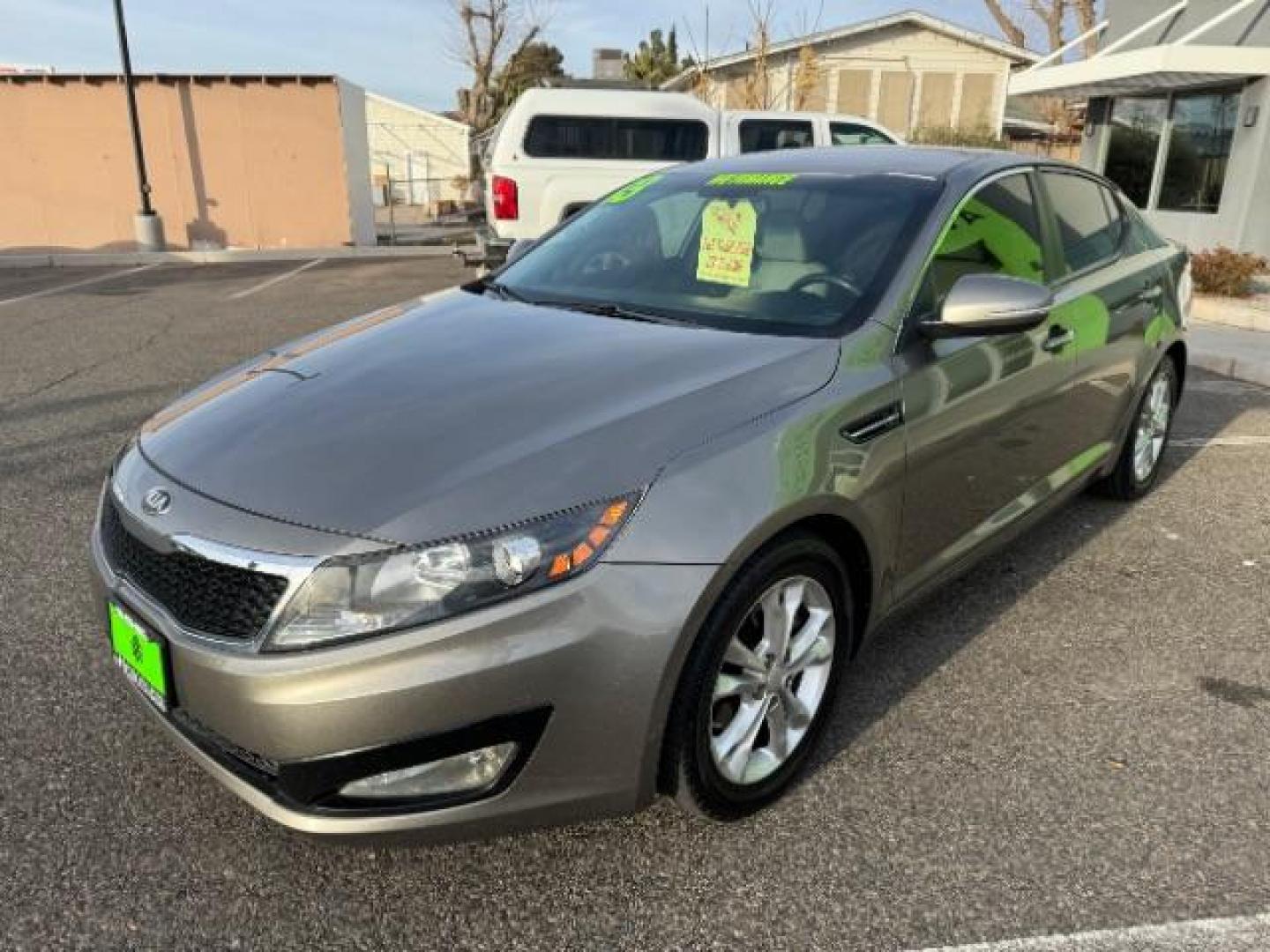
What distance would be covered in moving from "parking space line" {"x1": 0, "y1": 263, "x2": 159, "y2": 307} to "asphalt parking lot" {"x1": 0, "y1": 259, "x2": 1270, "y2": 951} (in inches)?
391

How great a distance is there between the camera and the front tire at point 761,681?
207 centimetres

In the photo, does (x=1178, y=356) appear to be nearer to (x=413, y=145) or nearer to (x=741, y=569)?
(x=741, y=569)

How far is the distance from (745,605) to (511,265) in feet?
6.59

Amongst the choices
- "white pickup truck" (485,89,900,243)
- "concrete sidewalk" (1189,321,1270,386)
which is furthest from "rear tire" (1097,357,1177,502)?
"white pickup truck" (485,89,900,243)

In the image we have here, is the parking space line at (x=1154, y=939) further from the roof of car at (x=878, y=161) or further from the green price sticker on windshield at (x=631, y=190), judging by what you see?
the green price sticker on windshield at (x=631, y=190)

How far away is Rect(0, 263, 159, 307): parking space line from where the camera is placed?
11.9 m

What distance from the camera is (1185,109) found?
14250 mm

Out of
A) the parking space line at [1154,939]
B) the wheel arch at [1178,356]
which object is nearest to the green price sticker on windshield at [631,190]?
the wheel arch at [1178,356]

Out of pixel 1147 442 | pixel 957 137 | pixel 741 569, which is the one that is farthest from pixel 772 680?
pixel 957 137

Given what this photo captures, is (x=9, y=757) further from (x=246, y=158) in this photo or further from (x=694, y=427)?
(x=246, y=158)

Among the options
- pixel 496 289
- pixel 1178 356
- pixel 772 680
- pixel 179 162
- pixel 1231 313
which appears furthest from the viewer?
pixel 179 162

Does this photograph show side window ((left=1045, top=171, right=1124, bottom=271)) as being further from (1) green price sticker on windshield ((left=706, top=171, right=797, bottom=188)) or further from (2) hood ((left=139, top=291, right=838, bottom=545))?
(2) hood ((left=139, top=291, right=838, bottom=545))

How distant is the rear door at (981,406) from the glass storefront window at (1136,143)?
1329 centimetres

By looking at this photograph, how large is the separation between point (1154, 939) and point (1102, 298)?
2.47 meters
